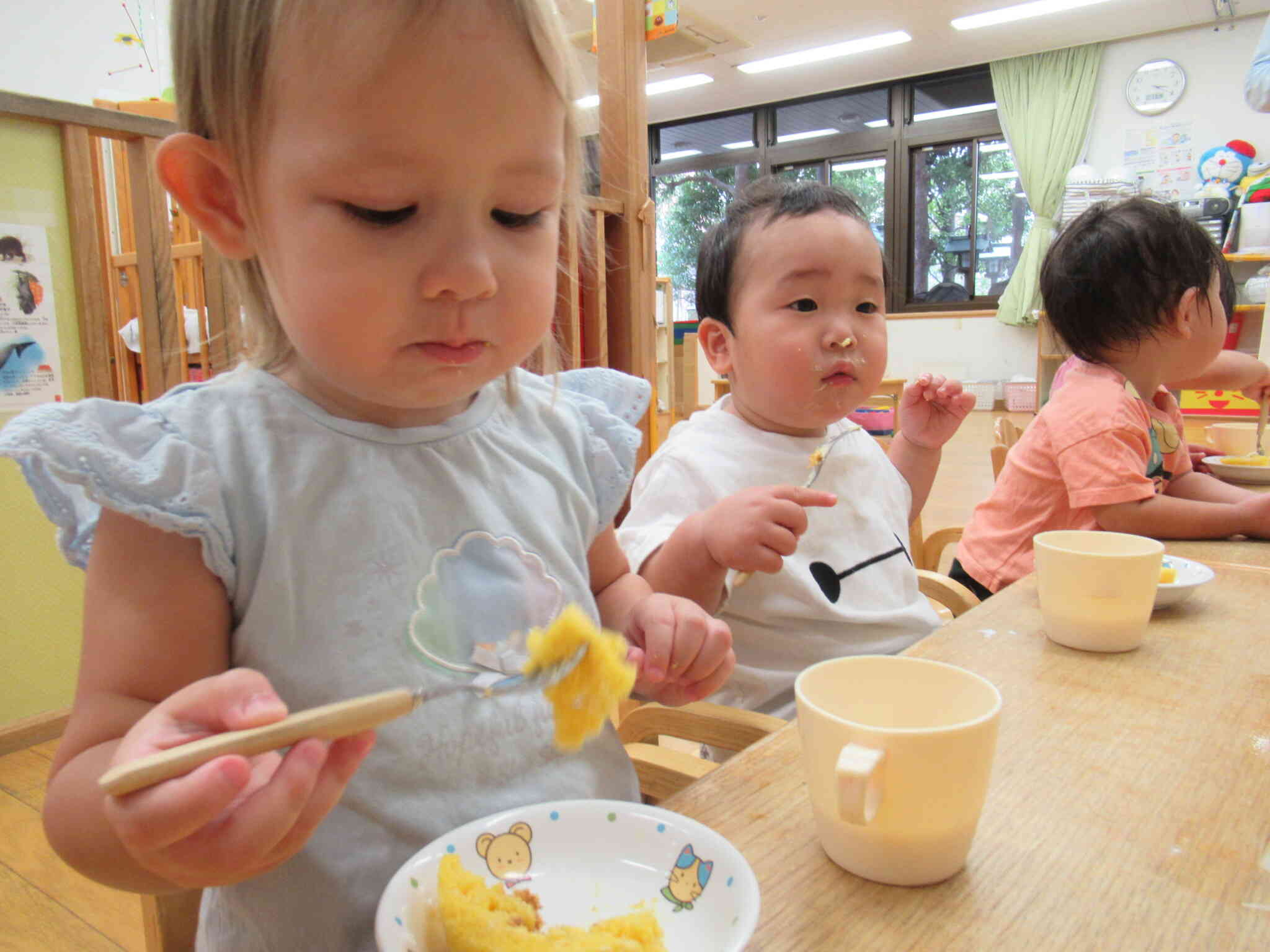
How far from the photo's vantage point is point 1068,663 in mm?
779

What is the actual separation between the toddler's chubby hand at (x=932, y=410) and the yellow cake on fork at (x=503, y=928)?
3.39ft

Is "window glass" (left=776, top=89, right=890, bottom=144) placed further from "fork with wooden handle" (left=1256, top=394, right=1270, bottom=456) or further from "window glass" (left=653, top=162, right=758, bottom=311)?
"fork with wooden handle" (left=1256, top=394, right=1270, bottom=456)

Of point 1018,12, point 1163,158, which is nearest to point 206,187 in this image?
point 1018,12

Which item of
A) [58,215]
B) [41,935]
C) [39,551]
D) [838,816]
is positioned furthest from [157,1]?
[838,816]

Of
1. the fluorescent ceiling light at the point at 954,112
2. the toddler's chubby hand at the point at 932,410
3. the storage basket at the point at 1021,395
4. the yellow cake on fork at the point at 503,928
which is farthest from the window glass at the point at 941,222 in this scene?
the yellow cake on fork at the point at 503,928

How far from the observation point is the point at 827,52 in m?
7.09

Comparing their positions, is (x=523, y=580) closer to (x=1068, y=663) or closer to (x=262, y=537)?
(x=262, y=537)

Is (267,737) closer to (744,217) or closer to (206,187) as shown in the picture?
(206,187)

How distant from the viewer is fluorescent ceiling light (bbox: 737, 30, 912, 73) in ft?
22.2

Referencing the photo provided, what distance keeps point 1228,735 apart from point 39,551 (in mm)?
2232

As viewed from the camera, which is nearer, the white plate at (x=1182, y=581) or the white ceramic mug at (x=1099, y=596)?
the white ceramic mug at (x=1099, y=596)

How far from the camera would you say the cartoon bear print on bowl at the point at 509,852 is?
19.1 inches

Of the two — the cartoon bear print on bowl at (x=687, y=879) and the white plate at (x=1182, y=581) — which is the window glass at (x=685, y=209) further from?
the cartoon bear print on bowl at (x=687, y=879)

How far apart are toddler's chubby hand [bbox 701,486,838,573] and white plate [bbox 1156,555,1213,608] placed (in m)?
0.36
